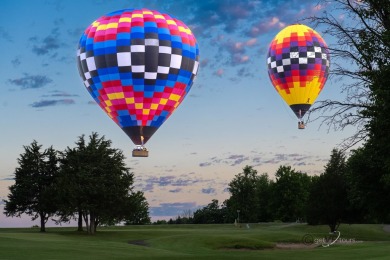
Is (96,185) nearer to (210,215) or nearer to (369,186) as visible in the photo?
(369,186)

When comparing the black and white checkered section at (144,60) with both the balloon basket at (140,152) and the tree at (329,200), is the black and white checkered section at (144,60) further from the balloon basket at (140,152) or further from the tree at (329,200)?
the tree at (329,200)

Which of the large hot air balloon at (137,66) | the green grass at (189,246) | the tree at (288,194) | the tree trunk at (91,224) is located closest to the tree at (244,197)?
the tree at (288,194)

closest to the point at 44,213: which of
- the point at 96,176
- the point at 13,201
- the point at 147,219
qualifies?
the point at 13,201

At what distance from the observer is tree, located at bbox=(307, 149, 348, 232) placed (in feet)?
259

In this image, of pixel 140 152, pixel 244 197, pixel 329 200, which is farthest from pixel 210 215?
pixel 140 152

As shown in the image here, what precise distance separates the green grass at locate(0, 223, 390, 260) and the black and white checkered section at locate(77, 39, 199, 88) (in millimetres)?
14654

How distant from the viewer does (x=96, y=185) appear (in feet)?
244

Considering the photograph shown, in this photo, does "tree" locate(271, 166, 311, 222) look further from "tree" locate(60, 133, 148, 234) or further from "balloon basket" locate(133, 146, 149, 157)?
"balloon basket" locate(133, 146, 149, 157)

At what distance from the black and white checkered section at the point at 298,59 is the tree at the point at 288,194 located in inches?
2558

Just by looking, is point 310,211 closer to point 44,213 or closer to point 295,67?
point 295,67

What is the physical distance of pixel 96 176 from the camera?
76875mm

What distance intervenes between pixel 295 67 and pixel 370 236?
1021 inches

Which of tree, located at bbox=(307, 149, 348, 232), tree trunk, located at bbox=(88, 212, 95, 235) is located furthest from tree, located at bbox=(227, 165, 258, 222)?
tree trunk, located at bbox=(88, 212, 95, 235)

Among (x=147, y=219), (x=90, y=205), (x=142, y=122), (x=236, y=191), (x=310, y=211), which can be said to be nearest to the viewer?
(x=142, y=122)
